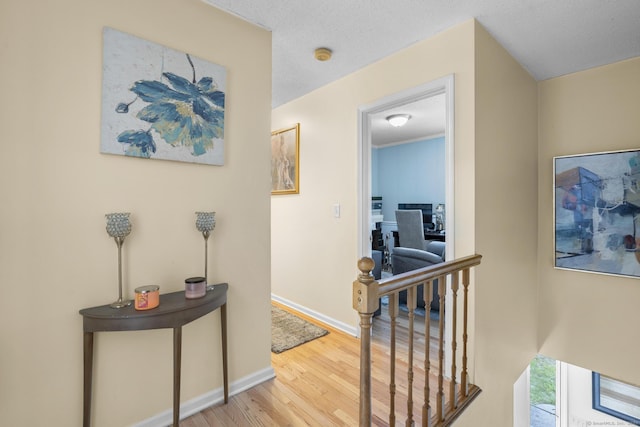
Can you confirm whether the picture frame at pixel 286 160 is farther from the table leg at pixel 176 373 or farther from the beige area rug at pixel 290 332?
the table leg at pixel 176 373

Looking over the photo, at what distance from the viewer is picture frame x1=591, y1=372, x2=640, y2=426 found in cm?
311

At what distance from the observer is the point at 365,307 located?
1.18 metres

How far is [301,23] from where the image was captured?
1985 mm

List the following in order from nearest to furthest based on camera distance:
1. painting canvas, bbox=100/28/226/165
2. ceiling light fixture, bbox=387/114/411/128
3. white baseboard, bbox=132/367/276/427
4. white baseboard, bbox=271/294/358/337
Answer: painting canvas, bbox=100/28/226/165 < white baseboard, bbox=132/367/276/427 < white baseboard, bbox=271/294/358/337 < ceiling light fixture, bbox=387/114/411/128

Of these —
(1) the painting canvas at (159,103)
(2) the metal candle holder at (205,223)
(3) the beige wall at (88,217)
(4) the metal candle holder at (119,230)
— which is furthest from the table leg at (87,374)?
(1) the painting canvas at (159,103)

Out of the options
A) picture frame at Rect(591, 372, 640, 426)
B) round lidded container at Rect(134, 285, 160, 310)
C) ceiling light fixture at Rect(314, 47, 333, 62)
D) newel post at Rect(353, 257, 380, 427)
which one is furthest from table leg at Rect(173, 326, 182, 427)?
picture frame at Rect(591, 372, 640, 426)

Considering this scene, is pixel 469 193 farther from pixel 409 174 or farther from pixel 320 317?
pixel 409 174

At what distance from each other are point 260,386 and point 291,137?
2459mm

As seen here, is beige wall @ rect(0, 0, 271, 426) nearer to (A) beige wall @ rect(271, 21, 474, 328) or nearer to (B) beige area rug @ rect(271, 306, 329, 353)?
(B) beige area rug @ rect(271, 306, 329, 353)

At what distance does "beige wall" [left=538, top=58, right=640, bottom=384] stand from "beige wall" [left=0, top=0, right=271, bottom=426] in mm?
2876

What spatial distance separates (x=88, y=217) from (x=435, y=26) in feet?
7.67

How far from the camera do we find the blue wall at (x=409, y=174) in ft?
19.1

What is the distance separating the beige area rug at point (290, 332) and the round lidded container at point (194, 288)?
44.4 inches

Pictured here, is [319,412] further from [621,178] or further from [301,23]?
[621,178]
